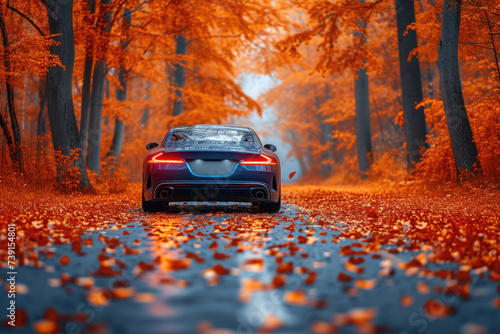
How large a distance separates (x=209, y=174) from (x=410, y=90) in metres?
10.0

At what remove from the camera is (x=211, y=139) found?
8.80 metres

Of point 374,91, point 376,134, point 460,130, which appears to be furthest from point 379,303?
point 376,134

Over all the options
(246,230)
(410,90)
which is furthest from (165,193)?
(410,90)

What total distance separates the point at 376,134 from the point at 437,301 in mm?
28869

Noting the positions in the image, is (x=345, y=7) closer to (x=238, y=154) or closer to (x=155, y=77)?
(x=155, y=77)

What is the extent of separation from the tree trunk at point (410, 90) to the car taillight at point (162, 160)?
384 inches

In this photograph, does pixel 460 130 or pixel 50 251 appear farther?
pixel 460 130

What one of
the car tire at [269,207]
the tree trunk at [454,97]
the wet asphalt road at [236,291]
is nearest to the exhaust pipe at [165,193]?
the car tire at [269,207]

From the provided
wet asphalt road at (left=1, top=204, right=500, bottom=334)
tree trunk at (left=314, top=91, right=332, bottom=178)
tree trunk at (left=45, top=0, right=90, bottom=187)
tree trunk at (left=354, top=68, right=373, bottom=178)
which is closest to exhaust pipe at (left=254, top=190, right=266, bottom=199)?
wet asphalt road at (left=1, top=204, right=500, bottom=334)

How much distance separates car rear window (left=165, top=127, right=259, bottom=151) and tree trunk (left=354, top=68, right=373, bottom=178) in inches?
572

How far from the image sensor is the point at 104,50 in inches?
589

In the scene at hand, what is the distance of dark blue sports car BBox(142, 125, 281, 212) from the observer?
808 cm

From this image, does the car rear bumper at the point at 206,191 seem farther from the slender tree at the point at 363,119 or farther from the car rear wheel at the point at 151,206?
the slender tree at the point at 363,119

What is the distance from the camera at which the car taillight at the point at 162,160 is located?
8156 mm
